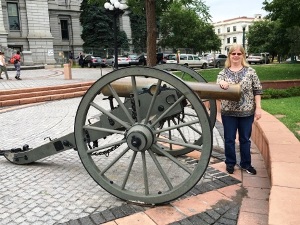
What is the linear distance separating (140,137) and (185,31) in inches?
1666

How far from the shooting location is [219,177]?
3.89 m

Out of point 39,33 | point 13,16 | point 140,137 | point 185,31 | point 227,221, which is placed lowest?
point 227,221

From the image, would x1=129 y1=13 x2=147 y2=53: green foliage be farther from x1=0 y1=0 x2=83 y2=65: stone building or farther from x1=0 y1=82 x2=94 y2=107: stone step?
x1=0 y1=82 x2=94 y2=107: stone step

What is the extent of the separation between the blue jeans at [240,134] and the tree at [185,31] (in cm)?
3987

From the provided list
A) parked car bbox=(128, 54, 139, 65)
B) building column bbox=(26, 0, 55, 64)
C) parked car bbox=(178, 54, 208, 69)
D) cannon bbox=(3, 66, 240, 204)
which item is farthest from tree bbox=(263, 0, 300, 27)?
building column bbox=(26, 0, 55, 64)

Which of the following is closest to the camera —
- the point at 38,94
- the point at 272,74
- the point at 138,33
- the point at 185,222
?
the point at 185,222

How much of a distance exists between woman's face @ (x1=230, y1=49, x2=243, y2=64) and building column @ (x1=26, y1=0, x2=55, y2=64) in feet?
114

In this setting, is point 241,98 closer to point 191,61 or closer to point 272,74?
point 272,74

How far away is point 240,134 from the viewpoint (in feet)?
13.0

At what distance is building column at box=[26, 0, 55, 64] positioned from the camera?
36062 millimetres

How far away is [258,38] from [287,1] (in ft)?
139

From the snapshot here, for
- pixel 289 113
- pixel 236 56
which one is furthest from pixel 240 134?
pixel 289 113

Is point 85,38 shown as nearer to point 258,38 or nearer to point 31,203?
point 258,38

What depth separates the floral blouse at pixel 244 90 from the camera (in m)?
3.73
